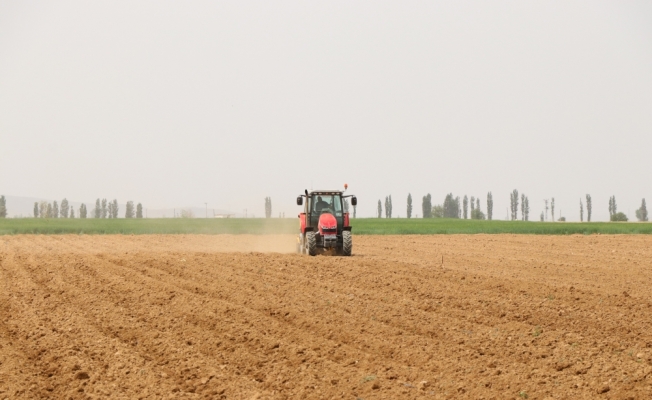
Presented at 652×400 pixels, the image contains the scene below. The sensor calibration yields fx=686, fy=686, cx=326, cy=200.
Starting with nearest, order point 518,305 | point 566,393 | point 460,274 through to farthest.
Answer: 1. point 566,393
2. point 518,305
3. point 460,274

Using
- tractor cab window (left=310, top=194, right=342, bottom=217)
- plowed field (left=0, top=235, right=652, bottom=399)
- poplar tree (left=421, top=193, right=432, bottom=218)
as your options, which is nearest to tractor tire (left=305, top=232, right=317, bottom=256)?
tractor cab window (left=310, top=194, right=342, bottom=217)

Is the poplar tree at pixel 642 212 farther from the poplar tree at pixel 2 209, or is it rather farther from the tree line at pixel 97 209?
the poplar tree at pixel 2 209

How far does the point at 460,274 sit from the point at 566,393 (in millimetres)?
8700

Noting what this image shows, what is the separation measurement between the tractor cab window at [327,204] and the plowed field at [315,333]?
4.34 meters

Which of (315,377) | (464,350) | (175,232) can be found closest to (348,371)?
(315,377)

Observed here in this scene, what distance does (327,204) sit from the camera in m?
22.0

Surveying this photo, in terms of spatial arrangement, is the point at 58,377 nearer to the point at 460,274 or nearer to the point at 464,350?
the point at 464,350

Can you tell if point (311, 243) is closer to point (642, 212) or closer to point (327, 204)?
point (327, 204)

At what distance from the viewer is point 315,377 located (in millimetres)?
8141

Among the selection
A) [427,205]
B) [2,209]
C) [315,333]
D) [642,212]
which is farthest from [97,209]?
[315,333]

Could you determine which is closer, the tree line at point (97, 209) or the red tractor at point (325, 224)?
the red tractor at point (325, 224)

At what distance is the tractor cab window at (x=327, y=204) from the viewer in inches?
859

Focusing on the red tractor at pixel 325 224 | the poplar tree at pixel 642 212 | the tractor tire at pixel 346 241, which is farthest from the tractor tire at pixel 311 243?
the poplar tree at pixel 642 212

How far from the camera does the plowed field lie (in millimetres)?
7922
